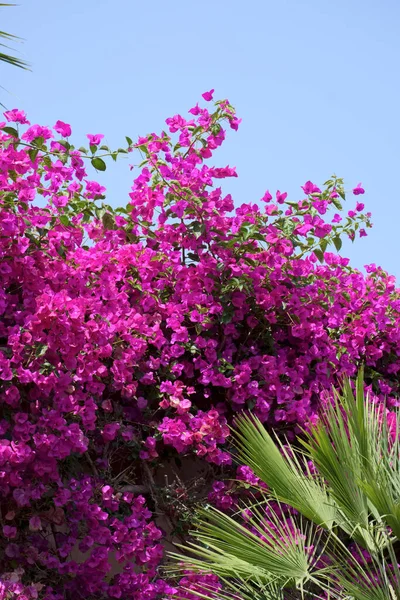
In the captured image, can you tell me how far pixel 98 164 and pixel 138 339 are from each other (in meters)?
0.90

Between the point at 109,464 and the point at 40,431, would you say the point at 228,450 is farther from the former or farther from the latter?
the point at 40,431

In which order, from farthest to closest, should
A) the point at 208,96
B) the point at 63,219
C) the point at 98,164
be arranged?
the point at 208,96 → the point at 98,164 → the point at 63,219

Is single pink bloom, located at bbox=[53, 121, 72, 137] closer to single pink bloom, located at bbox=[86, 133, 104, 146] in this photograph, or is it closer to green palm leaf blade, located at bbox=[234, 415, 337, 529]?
single pink bloom, located at bbox=[86, 133, 104, 146]

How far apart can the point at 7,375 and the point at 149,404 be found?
35.0 inches

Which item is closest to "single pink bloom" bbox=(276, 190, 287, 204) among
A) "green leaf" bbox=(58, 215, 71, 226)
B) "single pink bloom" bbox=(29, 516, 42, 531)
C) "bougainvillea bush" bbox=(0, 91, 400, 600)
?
"bougainvillea bush" bbox=(0, 91, 400, 600)

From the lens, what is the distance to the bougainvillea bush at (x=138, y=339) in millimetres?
3918

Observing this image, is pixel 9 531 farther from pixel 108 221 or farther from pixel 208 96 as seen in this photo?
pixel 208 96

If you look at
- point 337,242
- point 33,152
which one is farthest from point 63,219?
point 337,242

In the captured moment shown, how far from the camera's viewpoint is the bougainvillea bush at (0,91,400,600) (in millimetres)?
3918

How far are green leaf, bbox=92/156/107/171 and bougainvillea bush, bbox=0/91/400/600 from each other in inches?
0.4

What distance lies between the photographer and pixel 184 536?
4.43 metres

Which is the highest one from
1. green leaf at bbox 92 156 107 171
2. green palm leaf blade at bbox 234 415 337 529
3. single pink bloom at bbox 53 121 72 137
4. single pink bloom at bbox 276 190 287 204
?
single pink bloom at bbox 53 121 72 137

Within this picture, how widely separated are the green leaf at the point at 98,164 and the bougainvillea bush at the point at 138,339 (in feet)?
0.03

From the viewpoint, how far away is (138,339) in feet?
13.8
